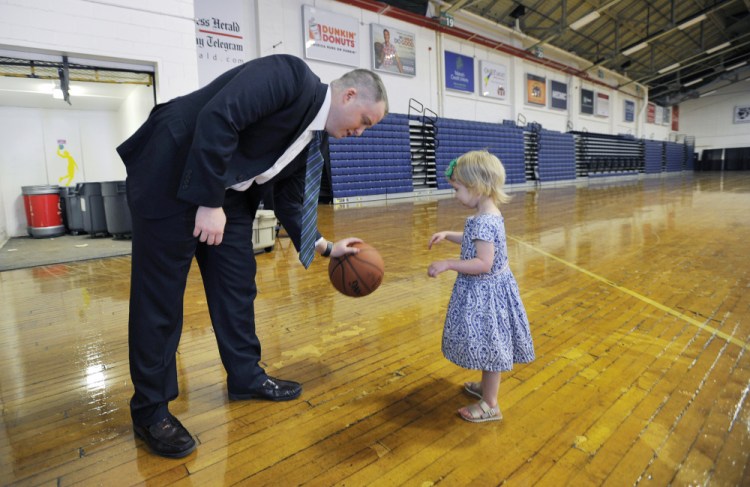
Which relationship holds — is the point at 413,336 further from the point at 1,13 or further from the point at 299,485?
the point at 1,13

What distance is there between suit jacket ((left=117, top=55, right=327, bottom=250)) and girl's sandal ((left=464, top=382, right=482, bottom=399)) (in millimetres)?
1080

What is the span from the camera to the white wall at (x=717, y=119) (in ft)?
76.6

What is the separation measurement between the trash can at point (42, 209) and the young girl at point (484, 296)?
7217 millimetres

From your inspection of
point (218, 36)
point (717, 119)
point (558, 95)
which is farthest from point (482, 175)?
point (717, 119)

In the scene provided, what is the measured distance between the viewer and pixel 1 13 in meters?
3.86

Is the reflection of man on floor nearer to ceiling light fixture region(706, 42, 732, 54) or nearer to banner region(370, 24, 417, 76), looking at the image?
banner region(370, 24, 417, 76)

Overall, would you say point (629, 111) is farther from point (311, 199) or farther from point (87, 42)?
point (311, 199)

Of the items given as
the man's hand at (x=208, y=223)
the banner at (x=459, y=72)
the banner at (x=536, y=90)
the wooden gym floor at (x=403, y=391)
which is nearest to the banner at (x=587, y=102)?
the banner at (x=536, y=90)

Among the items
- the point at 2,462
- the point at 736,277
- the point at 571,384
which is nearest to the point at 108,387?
the point at 2,462

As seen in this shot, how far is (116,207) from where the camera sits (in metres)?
5.56

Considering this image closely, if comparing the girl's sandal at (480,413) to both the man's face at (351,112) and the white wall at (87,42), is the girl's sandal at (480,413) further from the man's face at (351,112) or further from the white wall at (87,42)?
the white wall at (87,42)

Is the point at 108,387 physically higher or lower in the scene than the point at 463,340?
→ lower

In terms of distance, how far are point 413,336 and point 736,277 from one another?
8.52ft

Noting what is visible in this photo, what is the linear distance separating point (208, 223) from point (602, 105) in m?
21.1
